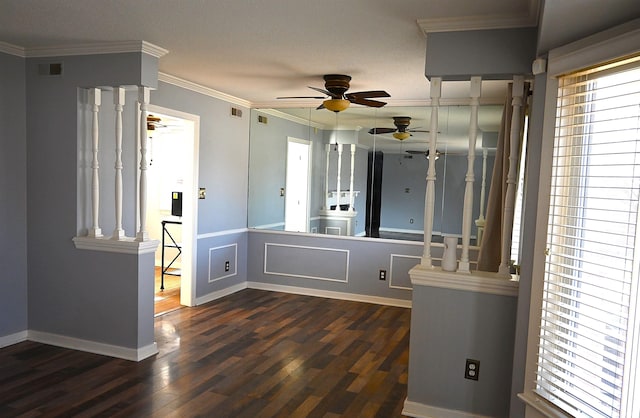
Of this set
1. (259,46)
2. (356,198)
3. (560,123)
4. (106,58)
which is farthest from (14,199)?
(560,123)

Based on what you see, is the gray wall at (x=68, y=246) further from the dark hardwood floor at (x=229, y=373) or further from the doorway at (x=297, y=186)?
the doorway at (x=297, y=186)

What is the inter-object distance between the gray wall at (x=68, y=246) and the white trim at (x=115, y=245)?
0.17ft

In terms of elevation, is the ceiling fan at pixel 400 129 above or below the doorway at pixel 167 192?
above

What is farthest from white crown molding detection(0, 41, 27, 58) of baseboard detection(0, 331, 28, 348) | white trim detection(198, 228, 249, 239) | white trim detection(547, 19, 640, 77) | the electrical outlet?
the electrical outlet

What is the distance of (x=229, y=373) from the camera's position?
3.73 metres

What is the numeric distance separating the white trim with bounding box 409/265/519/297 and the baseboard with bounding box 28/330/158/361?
7.52 ft

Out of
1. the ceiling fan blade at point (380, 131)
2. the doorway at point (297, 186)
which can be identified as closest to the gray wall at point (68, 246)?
the doorway at point (297, 186)

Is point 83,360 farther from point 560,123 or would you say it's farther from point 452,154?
point 452,154

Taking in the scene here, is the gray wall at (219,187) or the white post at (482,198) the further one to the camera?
the gray wall at (219,187)

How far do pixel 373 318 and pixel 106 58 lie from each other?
3.61 metres

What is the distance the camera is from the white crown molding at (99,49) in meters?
3.74

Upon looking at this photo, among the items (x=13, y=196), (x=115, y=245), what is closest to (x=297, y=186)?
(x=115, y=245)

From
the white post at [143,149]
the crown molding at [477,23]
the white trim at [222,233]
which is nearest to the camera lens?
the crown molding at [477,23]

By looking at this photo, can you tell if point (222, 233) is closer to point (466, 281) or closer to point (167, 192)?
point (167, 192)
